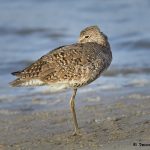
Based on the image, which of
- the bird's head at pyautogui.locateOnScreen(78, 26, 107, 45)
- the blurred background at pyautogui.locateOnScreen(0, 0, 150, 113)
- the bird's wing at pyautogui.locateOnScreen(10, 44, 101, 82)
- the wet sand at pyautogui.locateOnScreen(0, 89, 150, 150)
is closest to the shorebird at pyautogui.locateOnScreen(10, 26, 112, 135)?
the bird's wing at pyautogui.locateOnScreen(10, 44, 101, 82)

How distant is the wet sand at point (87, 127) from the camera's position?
7762mm

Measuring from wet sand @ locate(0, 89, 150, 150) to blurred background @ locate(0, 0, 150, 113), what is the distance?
1.58 ft

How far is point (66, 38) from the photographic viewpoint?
600 inches

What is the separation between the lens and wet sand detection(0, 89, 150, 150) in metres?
7.76

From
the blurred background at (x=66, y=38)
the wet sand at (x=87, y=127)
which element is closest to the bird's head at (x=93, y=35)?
the wet sand at (x=87, y=127)

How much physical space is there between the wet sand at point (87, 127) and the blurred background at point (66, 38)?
0.48 m

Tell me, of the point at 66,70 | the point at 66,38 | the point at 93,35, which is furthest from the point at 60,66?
the point at 66,38

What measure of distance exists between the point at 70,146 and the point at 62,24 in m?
9.01

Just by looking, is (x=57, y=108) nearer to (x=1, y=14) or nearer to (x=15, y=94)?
(x=15, y=94)

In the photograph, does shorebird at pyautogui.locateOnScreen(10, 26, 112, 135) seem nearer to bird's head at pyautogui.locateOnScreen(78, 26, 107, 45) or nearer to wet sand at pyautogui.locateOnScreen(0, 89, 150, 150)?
wet sand at pyautogui.locateOnScreen(0, 89, 150, 150)

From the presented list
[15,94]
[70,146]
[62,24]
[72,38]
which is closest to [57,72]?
[70,146]

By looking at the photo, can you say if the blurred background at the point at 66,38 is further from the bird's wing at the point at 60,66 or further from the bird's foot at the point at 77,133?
the bird's foot at the point at 77,133

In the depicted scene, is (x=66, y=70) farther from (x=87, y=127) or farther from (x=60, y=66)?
(x=87, y=127)

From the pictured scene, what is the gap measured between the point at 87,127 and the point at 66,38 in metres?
6.68
